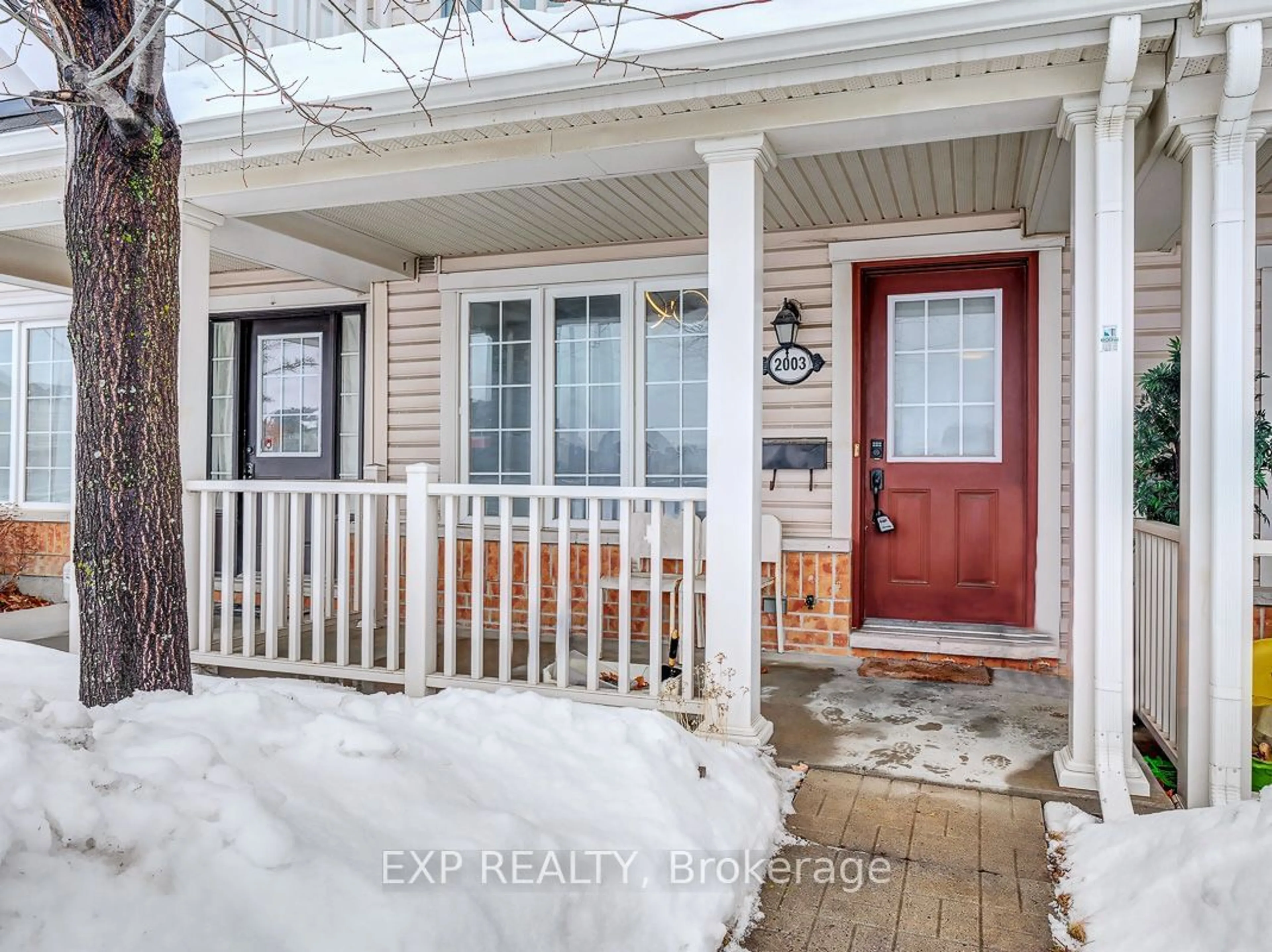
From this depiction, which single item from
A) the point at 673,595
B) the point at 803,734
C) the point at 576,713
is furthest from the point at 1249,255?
the point at 673,595

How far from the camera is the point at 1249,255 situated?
2.54m

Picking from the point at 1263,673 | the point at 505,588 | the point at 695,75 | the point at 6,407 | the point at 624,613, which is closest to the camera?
the point at 695,75

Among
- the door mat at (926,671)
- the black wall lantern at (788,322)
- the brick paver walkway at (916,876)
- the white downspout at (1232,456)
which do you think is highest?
the black wall lantern at (788,322)

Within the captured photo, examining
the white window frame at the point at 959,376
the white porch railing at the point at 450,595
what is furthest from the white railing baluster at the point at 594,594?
the white window frame at the point at 959,376

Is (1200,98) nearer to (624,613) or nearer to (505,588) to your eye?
(624,613)

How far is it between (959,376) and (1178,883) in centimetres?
311

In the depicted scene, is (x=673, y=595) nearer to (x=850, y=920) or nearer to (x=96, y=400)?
(x=850, y=920)

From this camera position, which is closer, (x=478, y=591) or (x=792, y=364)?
(x=478, y=591)

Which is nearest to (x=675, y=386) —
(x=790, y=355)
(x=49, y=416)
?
(x=790, y=355)

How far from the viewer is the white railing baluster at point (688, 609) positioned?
316 centimetres

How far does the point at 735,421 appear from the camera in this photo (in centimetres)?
305

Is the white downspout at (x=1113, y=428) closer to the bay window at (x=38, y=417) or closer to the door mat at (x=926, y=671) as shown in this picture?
the door mat at (x=926, y=671)

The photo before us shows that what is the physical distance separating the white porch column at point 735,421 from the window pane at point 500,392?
2.48 m

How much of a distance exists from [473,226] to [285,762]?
363 cm
